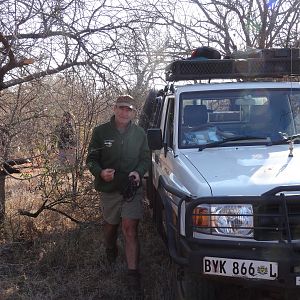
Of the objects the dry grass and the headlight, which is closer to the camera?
the headlight

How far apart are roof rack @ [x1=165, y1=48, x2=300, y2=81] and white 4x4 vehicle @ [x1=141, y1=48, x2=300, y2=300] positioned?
1 cm

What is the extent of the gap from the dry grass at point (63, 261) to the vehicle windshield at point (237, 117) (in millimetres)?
1360

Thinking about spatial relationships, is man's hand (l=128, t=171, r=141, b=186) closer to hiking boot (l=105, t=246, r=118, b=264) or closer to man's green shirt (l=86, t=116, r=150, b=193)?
man's green shirt (l=86, t=116, r=150, b=193)

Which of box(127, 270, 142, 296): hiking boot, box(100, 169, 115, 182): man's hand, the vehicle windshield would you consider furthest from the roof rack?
box(127, 270, 142, 296): hiking boot

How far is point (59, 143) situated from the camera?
6.25 m

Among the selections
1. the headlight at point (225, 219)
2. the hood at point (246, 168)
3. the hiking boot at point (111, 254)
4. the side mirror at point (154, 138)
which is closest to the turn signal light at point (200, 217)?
the headlight at point (225, 219)

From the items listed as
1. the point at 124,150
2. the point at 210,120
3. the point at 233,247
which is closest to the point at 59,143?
the point at 124,150

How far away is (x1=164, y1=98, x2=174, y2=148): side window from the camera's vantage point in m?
5.09

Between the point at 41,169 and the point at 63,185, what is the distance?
42 cm

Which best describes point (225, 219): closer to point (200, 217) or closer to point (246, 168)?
point (200, 217)

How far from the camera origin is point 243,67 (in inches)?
215

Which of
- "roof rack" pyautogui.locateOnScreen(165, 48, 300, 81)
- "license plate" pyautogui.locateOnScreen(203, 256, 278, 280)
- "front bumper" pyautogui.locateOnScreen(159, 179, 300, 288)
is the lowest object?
"license plate" pyautogui.locateOnScreen(203, 256, 278, 280)

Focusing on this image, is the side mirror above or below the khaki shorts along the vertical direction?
above

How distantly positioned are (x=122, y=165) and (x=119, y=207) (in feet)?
1.33
